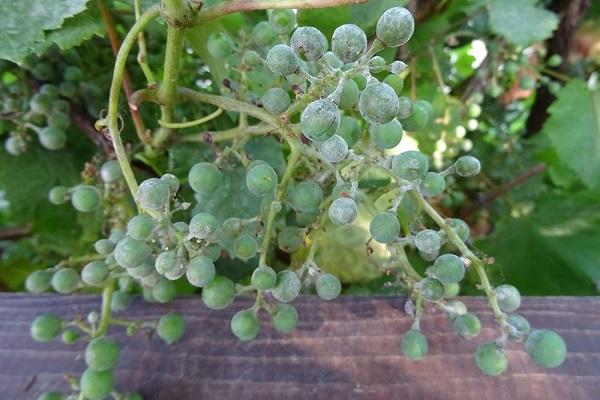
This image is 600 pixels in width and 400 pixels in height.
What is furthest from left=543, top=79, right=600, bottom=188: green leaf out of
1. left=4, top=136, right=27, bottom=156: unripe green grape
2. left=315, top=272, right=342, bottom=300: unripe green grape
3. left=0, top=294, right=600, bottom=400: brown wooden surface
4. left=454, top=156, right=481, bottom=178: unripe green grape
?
left=4, top=136, right=27, bottom=156: unripe green grape

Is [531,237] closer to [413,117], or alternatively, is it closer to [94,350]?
[413,117]

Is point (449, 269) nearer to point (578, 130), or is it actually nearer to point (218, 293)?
point (218, 293)

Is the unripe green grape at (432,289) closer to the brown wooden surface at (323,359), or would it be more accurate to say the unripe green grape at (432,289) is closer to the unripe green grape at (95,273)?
the brown wooden surface at (323,359)

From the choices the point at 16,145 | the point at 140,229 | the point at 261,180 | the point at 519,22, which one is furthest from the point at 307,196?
the point at 519,22

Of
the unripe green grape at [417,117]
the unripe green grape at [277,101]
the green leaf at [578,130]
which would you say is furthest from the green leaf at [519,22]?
the unripe green grape at [277,101]

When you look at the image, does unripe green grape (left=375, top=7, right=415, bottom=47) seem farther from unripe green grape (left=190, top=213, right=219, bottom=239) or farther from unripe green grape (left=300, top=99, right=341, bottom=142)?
unripe green grape (left=190, top=213, right=219, bottom=239)

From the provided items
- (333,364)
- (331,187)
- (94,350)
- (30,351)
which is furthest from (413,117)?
(30,351)
